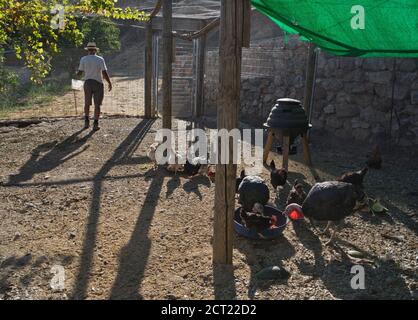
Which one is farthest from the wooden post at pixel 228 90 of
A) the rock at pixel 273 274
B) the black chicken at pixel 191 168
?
the black chicken at pixel 191 168

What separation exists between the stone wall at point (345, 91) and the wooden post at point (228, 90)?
546 centimetres

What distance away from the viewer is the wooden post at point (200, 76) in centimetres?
1021

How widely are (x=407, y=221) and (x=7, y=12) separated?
5.18 metres

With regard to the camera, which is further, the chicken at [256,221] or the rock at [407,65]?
the rock at [407,65]

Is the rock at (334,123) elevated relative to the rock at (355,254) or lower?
elevated

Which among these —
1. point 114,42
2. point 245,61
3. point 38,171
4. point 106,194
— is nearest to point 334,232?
point 106,194

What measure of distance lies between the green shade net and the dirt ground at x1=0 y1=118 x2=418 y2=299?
1977 mm

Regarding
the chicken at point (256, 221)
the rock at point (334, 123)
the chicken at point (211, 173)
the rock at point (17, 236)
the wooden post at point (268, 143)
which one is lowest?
the rock at point (17, 236)

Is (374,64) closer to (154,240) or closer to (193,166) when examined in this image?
(193,166)

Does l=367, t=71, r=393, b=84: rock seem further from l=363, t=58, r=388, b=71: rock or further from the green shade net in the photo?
the green shade net

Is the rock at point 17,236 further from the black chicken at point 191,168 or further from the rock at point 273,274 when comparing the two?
the black chicken at point 191,168

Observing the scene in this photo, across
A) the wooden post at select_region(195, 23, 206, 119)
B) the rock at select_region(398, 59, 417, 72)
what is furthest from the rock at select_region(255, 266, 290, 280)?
the wooden post at select_region(195, 23, 206, 119)

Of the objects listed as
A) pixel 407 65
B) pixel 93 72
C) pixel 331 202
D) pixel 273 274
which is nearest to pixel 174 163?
pixel 331 202

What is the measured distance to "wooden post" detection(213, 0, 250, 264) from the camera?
319 centimetres
